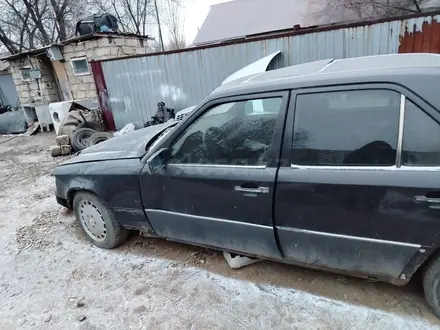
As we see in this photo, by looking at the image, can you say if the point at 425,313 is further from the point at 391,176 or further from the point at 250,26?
the point at 250,26

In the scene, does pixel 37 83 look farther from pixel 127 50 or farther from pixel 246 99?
pixel 246 99

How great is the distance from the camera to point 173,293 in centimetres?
235

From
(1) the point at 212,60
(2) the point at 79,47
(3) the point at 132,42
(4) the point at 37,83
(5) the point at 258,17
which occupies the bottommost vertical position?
(1) the point at 212,60

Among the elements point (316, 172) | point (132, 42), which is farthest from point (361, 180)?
point (132, 42)

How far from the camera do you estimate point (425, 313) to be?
6.23 feet

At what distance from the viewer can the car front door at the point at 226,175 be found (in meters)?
1.95

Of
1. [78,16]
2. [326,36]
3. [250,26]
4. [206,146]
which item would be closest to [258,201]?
[206,146]

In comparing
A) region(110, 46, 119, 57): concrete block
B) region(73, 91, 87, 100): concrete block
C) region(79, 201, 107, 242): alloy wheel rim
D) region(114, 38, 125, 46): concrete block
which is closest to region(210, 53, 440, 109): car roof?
region(79, 201, 107, 242): alloy wheel rim

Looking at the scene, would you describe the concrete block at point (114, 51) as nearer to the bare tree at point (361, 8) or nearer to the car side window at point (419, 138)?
the bare tree at point (361, 8)

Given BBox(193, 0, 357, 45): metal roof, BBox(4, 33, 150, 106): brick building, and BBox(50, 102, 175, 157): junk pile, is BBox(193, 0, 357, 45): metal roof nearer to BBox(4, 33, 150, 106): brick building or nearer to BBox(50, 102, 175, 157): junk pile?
BBox(4, 33, 150, 106): brick building

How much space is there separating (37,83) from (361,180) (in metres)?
14.1

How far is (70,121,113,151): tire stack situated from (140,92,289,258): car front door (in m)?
5.27

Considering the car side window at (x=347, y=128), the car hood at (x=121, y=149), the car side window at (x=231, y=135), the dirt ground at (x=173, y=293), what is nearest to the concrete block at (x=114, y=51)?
the car hood at (x=121, y=149)

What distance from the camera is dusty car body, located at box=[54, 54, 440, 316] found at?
155cm
